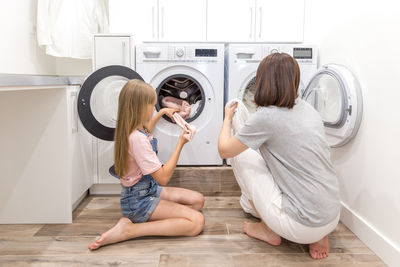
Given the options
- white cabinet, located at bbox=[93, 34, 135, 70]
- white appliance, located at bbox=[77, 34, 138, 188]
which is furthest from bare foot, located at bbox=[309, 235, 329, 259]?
white cabinet, located at bbox=[93, 34, 135, 70]

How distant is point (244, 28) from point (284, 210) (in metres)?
1.90

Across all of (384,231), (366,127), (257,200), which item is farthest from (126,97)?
(384,231)

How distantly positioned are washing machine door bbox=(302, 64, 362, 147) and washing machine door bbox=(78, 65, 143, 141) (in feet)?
3.82

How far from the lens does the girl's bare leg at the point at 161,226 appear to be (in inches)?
59.6

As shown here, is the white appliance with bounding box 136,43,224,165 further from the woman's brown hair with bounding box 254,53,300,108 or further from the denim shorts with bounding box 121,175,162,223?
the woman's brown hair with bounding box 254,53,300,108

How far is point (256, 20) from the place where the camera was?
9.02 feet

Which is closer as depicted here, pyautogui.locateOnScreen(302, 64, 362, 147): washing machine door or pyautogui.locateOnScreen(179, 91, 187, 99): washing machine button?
pyautogui.locateOnScreen(302, 64, 362, 147): washing machine door

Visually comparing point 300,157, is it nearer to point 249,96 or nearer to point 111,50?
point 249,96

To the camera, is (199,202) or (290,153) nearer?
(290,153)

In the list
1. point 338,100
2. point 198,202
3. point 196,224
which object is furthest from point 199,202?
point 338,100

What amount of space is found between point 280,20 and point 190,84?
3.66 ft

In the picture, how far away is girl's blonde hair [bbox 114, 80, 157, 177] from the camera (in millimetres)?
1511

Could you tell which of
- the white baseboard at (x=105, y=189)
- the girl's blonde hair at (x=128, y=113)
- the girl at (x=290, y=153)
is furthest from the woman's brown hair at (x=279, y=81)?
the white baseboard at (x=105, y=189)

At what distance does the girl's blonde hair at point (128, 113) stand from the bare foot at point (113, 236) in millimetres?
271
